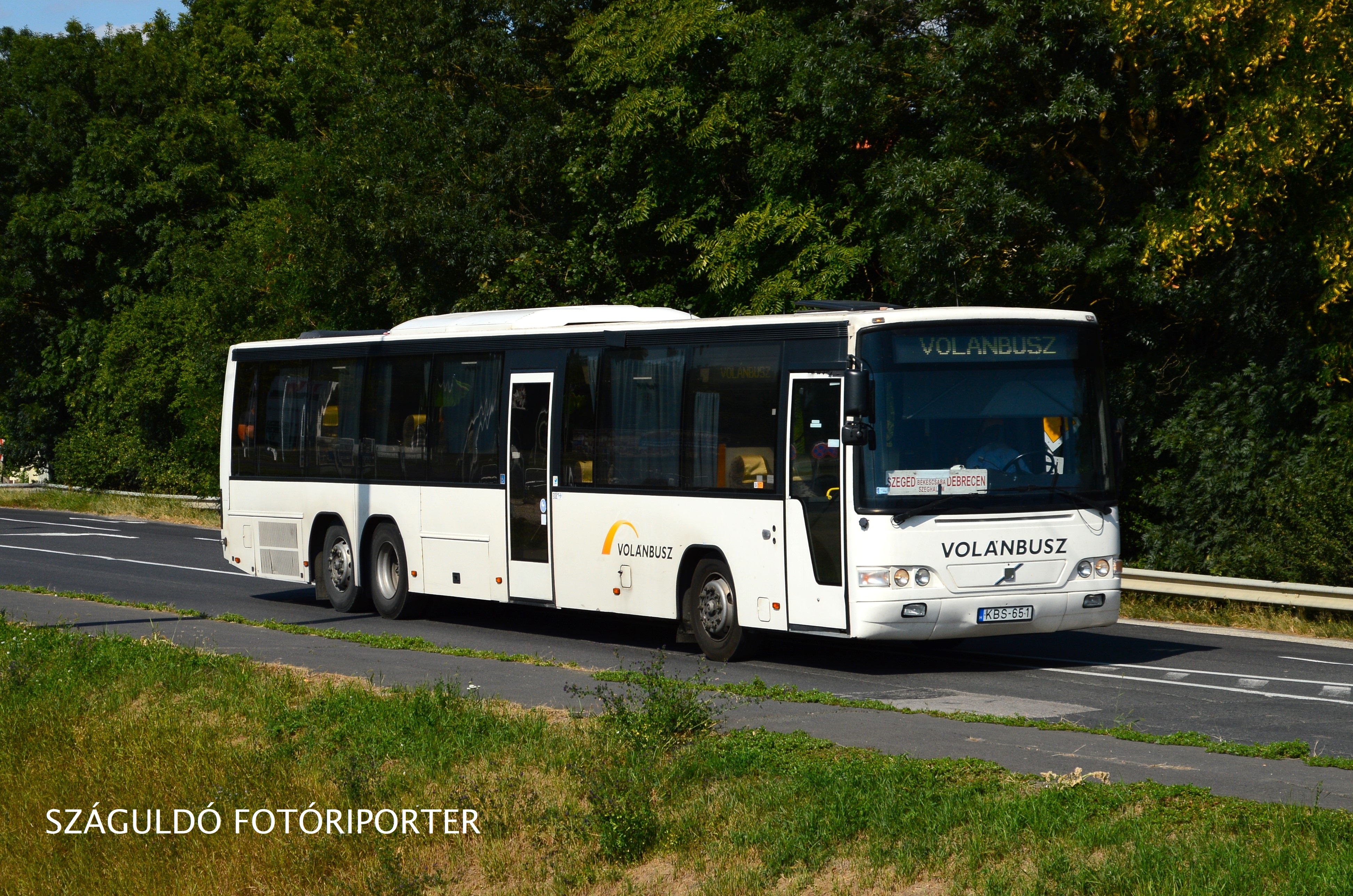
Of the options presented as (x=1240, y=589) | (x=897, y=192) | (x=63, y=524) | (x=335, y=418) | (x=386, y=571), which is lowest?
(x=1240, y=589)

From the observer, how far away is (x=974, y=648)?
52.4ft

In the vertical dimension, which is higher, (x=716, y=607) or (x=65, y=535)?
(x=65, y=535)

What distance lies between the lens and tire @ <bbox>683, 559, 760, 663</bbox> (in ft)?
48.4

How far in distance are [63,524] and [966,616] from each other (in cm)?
2850

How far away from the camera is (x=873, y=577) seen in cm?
1327

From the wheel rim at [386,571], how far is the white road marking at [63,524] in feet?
56.0

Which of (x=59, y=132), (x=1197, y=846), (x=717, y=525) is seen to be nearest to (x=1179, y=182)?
(x=717, y=525)

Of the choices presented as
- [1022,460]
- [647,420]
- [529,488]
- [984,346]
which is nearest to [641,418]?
[647,420]

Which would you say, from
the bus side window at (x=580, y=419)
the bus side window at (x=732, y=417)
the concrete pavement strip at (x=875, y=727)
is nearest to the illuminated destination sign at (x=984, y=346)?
the bus side window at (x=732, y=417)

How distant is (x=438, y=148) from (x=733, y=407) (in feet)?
63.9

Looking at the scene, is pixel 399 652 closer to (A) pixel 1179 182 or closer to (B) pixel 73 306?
(A) pixel 1179 182

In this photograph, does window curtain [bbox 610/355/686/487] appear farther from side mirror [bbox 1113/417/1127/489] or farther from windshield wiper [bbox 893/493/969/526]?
side mirror [bbox 1113/417/1127/489]

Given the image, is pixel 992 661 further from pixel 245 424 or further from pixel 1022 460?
pixel 245 424

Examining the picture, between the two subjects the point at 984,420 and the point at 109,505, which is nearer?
the point at 984,420
